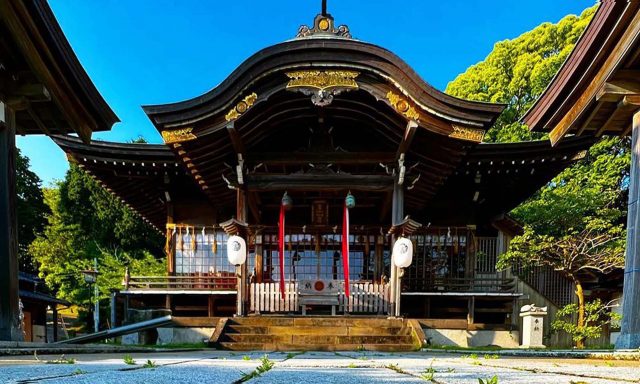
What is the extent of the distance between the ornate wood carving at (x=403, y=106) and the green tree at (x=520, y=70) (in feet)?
39.1

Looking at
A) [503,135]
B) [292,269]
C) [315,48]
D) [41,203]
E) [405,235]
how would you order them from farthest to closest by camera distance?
[41,203] → [503,135] → [292,269] → [405,235] → [315,48]

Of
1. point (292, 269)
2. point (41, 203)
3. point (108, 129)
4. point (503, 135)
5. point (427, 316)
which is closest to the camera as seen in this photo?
point (108, 129)

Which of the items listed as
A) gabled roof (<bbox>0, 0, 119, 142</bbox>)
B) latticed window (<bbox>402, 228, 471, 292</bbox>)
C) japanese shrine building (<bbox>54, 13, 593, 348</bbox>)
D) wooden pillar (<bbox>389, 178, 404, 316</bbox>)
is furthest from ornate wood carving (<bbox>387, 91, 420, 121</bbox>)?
gabled roof (<bbox>0, 0, 119, 142</bbox>)

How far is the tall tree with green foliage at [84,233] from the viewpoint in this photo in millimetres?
24062

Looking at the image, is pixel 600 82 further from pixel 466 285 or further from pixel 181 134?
pixel 466 285

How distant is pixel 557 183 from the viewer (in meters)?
18.3

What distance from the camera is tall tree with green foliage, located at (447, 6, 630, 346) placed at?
10.4 metres

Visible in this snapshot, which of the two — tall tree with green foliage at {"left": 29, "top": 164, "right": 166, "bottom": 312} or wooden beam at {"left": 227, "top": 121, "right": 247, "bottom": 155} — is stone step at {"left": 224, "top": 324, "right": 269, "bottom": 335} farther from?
tall tree with green foliage at {"left": 29, "top": 164, "right": 166, "bottom": 312}

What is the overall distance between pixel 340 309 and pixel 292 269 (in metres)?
2.84

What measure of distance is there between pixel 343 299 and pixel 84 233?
2100 centimetres

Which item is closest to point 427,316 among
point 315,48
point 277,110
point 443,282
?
point 443,282

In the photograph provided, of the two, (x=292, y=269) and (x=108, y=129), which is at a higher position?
(x=108, y=129)

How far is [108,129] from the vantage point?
7.30m

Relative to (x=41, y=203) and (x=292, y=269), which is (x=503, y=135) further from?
(x=41, y=203)
